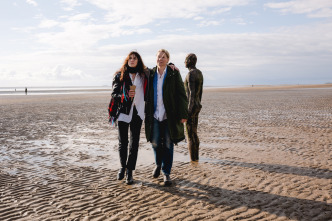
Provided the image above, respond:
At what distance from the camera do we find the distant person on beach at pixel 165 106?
5160mm

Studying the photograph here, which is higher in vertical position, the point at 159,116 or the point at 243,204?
the point at 159,116

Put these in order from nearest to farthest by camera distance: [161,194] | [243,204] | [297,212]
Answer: [297,212], [243,204], [161,194]

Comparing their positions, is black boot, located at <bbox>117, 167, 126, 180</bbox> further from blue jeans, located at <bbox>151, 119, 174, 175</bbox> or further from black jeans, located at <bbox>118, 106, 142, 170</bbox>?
blue jeans, located at <bbox>151, 119, 174, 175</bbox>

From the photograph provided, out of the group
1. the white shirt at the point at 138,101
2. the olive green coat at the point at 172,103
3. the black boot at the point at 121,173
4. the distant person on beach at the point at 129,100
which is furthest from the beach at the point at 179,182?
the white shirt at the point at 138,101

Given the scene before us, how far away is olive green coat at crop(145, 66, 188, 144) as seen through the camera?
515cm

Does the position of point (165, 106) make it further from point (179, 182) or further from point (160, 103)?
point (179, 182)

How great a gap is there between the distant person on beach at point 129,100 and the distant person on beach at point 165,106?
17cm

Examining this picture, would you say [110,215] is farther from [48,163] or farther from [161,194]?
[48,163]

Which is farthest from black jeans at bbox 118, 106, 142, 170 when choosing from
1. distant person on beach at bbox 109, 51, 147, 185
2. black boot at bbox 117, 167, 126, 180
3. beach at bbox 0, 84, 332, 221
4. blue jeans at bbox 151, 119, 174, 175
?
beach at bbox 0, 84, 332, 221

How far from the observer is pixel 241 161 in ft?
22.4

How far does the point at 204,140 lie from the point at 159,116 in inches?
182

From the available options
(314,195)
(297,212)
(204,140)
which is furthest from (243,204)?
(204,140)

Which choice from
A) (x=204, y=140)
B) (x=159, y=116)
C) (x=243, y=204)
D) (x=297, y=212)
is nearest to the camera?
(x=297, y=212)

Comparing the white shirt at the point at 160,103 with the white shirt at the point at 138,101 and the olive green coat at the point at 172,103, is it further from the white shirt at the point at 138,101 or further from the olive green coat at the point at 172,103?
the white shirt at the point at 138,101
